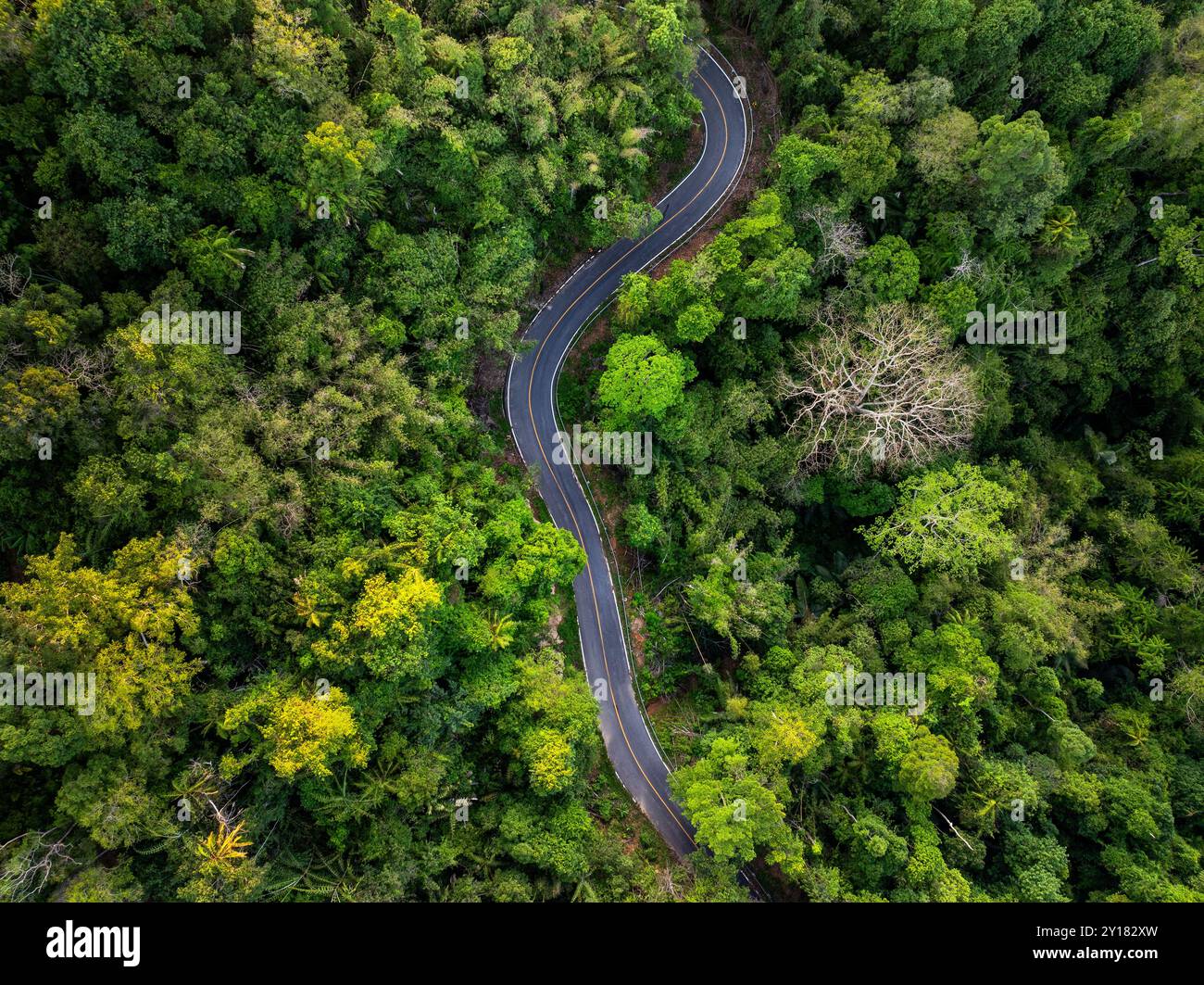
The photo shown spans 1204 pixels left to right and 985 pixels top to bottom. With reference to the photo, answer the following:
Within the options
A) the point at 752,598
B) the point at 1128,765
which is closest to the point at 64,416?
the point at 752,598

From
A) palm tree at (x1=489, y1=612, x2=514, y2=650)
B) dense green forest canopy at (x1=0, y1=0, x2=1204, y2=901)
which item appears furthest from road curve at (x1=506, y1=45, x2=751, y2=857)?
palm tree at (x1=489, y1=612, x2=514, y2=650)

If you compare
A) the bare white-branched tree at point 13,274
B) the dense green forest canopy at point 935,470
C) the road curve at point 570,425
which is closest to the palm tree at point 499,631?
the road curve at point 570,425

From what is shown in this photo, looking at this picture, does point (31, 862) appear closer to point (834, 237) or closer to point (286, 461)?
point (286, 461)

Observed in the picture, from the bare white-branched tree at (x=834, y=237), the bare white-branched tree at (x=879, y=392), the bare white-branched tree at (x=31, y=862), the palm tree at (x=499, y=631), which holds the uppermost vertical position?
the bare white-branched tree at (x=834, y=237)

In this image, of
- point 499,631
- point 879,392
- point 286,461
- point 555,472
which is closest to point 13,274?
point 286,461

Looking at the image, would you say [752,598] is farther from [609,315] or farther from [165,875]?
[165,875]

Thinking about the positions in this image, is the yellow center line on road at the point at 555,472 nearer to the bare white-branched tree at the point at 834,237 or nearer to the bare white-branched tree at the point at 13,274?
the bare white-branched tree at the point at 834,237
